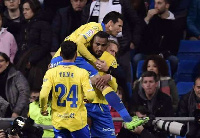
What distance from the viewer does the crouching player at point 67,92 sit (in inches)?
411

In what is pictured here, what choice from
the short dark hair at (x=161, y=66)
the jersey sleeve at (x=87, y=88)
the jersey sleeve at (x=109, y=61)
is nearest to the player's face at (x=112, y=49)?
the short dark hair at (x=161, y=66)

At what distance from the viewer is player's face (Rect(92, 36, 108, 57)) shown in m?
11.2

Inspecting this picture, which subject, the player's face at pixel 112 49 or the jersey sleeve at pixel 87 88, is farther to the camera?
the player's face at pixel 112 49

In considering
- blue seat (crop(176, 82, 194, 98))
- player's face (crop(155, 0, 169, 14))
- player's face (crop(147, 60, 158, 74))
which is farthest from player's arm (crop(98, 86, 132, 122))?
player's face (crop(155, 0, 169, 14))

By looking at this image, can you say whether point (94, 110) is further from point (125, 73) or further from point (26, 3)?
point (26, 3)

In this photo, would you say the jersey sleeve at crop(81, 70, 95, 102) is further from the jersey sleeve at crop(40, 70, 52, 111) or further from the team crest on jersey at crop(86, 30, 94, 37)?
the team crest on jersey at crop(86, 30, 94, 37)

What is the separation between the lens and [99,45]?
1120 cm

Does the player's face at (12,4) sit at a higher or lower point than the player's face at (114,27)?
lower

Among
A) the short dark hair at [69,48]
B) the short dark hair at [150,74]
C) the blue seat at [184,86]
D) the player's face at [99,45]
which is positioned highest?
the short dark hair at [69,48]

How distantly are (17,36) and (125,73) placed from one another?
1964 millimetres

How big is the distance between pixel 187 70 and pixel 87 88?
443 cm

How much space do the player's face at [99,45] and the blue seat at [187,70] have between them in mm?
3474

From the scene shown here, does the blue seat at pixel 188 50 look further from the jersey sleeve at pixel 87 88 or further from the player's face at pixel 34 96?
the jersey sleeve at pixel 87 88

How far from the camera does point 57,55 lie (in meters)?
11.3
